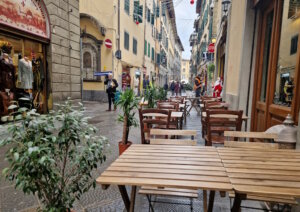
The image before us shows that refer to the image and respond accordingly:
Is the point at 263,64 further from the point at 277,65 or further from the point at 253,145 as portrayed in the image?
the point at 253,145

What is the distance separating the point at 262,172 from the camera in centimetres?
142

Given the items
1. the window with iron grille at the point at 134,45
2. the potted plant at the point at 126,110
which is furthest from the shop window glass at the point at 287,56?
the window with iron grille at the point at 134,45

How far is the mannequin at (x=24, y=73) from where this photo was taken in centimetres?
584

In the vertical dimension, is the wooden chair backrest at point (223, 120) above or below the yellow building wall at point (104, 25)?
below

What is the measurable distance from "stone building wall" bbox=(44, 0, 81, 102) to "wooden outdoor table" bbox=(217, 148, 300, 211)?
6331 mm

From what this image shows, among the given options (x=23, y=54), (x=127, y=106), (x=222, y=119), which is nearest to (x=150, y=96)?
(x=127, y=106)

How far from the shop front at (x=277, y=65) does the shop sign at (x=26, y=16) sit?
5818 mm

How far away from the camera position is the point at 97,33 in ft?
41.6

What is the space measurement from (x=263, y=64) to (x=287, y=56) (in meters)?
1.29

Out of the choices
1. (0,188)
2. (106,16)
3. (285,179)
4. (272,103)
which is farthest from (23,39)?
(106,16)

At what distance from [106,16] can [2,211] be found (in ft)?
40.9

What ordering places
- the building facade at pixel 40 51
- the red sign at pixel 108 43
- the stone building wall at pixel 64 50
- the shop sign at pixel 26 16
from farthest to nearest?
the red sign at pixel 108 43 < the stone building wall at pixel 64 50 < the building facade at pixel 40 51 < the shop sign at pixel 26 16

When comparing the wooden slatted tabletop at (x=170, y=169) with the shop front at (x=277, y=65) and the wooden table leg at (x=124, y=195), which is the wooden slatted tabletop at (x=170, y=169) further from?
the shop front at (x=277, y=65)

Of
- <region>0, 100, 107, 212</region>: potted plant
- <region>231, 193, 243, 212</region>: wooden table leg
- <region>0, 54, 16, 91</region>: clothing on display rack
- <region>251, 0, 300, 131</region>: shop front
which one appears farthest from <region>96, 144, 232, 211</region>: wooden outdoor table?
<region>0, 54, 16, 91</region>: clothing on display rack
